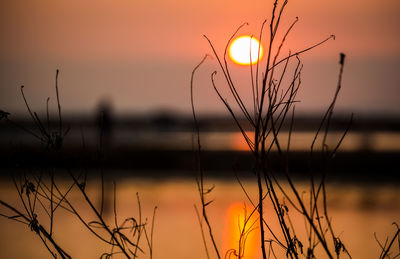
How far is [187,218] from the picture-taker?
7.57 meters

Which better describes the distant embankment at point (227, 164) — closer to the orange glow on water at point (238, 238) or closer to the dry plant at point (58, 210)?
the dry plant at point (58, 210)

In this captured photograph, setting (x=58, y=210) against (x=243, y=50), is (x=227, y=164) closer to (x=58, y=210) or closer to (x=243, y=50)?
(x=58, y=210)

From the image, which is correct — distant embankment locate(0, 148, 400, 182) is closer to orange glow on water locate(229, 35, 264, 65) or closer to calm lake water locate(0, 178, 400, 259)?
calm lake water locate(0, 178, 400, 259)

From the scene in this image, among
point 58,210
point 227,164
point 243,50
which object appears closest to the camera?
point 243,50

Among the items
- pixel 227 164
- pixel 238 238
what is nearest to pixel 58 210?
pixel 238 238

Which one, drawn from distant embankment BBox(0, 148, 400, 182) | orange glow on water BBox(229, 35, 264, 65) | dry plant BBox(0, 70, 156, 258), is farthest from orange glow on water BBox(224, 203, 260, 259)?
distant embankment BBox(0, 148, 400, 182)

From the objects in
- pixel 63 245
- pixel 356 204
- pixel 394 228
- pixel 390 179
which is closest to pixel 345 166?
pixel 390 179

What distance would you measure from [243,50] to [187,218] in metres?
5.34

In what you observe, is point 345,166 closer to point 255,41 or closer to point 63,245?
point 63,245

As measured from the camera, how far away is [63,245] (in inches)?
232

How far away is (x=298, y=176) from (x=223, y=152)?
9.12 ft

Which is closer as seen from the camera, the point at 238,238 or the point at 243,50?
the point at 243,50

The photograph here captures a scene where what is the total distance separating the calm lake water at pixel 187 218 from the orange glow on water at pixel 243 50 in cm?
179

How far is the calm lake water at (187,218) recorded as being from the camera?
226 inches
